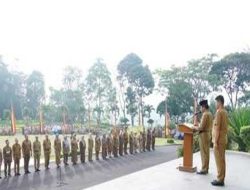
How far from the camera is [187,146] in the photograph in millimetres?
7469

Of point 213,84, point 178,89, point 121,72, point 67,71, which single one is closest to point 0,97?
point 67,71

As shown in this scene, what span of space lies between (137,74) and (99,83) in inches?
188

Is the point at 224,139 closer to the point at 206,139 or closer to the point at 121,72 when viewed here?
the point at 206,139

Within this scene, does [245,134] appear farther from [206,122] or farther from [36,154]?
[36,154]

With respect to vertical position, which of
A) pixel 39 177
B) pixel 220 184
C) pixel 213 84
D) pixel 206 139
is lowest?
pixel 39 177

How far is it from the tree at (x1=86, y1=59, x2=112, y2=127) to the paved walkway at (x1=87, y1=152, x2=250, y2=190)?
3975cm

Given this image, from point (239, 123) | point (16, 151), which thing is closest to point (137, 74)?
point (16, 151)

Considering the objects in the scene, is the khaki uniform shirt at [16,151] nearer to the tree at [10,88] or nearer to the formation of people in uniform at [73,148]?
the formation of people in uniform at [73,148]

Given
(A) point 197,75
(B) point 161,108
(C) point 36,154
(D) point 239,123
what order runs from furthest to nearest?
(B) point 161,108 < (A) point 197,75 < (C) point 36,154 < (D) point 239,123

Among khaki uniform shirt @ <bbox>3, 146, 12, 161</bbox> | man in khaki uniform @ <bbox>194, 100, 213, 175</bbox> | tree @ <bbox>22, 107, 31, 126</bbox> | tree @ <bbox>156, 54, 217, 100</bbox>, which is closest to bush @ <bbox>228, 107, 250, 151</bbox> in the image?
man in khaki uniform @ <bbox>194, 100, 213, 175</bbox>

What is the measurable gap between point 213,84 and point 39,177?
30.3 meters

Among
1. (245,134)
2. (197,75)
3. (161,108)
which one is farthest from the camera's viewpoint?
(161,108)

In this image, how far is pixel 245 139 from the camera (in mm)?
10906

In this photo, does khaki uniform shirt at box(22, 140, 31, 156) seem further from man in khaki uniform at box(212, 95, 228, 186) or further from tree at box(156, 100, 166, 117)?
tree at box(156, 100, 166, 117)
